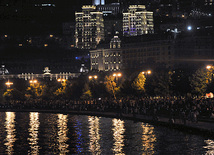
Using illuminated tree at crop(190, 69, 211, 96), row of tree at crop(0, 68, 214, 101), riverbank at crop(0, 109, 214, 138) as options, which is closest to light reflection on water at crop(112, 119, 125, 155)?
riverbank at crop(0, 109, 214, 138)

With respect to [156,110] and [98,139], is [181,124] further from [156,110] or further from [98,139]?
[156,110]

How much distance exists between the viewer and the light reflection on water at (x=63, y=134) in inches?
2401

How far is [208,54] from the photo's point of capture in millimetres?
198500

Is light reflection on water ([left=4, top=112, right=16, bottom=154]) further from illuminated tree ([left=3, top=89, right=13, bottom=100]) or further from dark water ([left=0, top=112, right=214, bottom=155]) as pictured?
illuminated tree ([left=3, top=89, right=13, bottom=100])

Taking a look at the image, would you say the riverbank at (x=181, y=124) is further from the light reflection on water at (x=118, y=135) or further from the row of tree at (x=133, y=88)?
the row of tree at (x=133, y=88)

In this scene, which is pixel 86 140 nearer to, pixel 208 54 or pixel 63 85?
pixel 63 85

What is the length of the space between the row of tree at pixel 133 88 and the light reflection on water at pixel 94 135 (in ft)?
69.2

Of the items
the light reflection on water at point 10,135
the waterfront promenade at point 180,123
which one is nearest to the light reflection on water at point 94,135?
the waterfront promenade at point 180,123

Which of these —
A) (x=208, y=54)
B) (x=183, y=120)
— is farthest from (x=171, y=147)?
(x=208, y=54)

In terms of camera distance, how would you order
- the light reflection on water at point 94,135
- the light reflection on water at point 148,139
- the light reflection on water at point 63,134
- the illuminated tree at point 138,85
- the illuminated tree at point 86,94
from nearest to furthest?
the light reflection on water at point 148,139
the light reflection on water at point 94,135
the light reflection on water at point 63,134
the illuminated tree at point 138,85
the illuminated tree at point 86,94

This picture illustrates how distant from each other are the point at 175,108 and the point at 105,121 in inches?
458

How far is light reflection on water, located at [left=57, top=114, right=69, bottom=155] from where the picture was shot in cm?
6099

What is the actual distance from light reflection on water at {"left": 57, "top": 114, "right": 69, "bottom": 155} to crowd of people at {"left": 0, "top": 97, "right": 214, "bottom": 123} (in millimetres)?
7697

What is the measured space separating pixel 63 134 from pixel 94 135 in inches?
169
